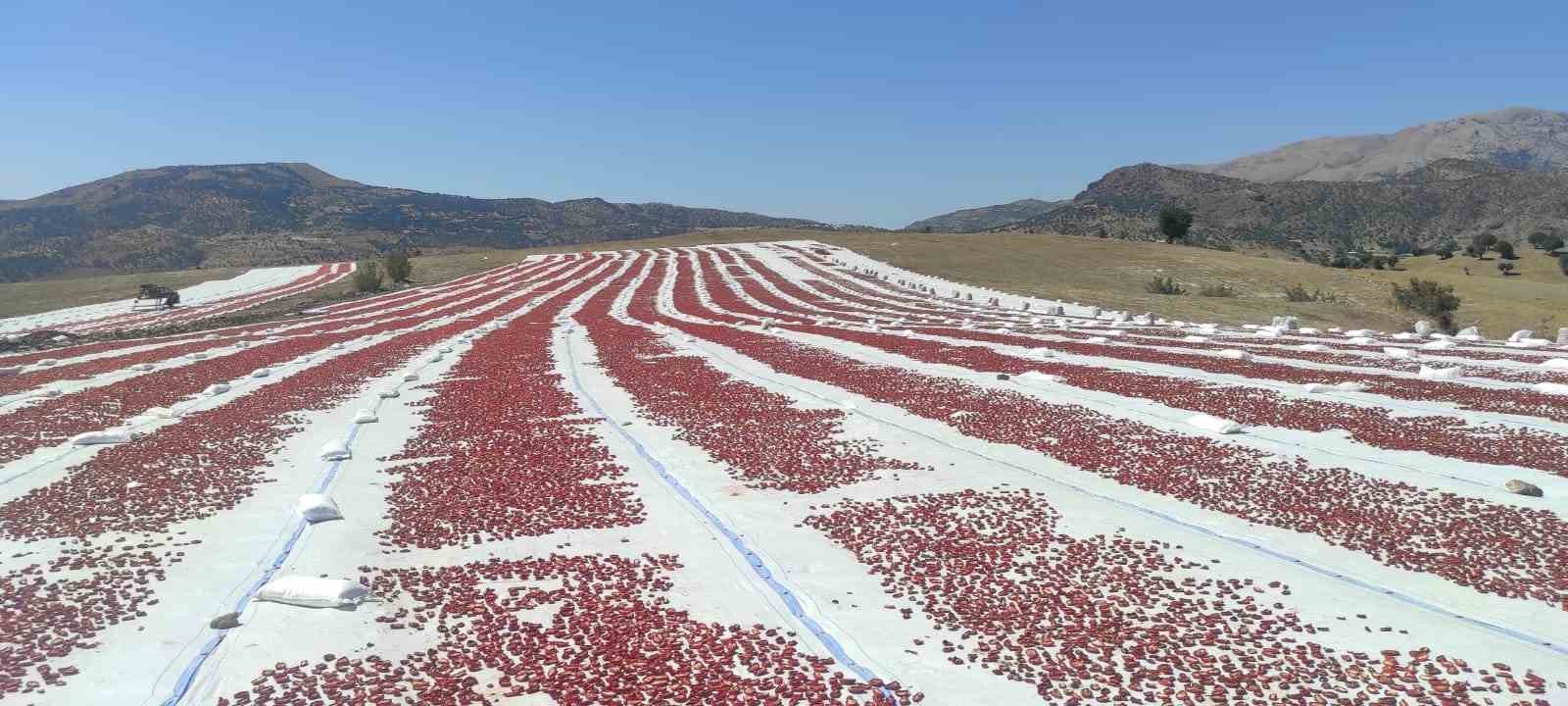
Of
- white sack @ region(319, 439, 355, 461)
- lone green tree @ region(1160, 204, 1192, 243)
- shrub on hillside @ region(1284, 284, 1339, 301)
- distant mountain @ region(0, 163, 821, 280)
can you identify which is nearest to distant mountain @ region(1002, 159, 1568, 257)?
lone green tree @ region(1160, 204, 1192, 243)

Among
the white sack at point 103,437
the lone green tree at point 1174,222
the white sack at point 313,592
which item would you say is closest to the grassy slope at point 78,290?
the white sack at point 103,437

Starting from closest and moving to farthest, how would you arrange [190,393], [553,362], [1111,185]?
[190,393]
[553,362]
[1111,185]

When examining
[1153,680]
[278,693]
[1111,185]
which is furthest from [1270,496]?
[1111,185]

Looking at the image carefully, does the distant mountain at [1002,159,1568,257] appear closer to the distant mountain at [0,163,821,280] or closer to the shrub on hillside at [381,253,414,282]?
the shrub on hillside at [381,253,414,282]

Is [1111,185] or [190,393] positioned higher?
[1111,185]

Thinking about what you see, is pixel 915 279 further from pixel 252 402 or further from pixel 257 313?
pixel 252 402

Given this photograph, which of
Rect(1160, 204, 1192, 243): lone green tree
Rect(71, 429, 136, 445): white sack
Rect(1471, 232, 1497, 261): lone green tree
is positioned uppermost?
Rect(1160, 204, 1192, 243): lone green tree
